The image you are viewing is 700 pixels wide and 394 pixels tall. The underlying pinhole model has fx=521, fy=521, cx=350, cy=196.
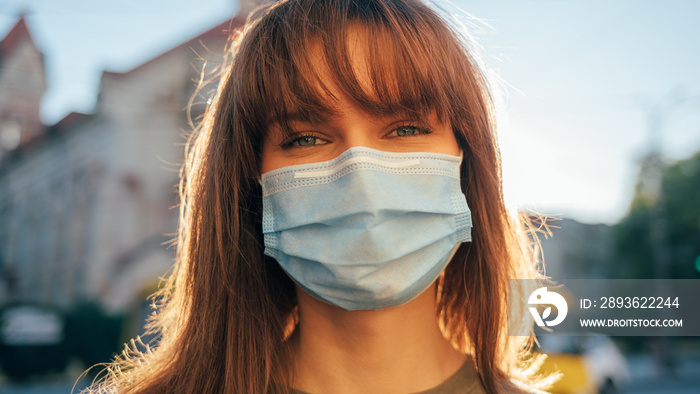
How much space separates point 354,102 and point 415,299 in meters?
0.72

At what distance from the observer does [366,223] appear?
5.39 feet

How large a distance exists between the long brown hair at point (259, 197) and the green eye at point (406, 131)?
8 centimetres

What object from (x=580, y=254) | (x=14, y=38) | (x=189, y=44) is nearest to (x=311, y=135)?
(x=189, y=44)

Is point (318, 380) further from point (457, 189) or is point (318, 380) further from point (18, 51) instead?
point (18, 51)

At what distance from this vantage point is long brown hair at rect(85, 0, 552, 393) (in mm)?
1733

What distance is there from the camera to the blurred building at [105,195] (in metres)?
19.6

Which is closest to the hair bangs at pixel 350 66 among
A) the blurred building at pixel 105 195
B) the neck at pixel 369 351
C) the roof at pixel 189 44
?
the neck at pixel 369 351

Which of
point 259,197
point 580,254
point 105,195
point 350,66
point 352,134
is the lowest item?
point 580,254

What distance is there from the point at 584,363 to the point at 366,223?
37.6 ft

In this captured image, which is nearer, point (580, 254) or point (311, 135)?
point (311, 135)

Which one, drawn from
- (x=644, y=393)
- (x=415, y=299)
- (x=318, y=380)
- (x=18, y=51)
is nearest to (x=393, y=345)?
(x=415, y=299)

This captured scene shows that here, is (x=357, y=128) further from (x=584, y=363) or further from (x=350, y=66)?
(x=584, y=363)

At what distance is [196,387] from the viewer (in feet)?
5.99

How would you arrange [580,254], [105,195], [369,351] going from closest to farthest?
[369,351] → [105,195] → [580,254]
